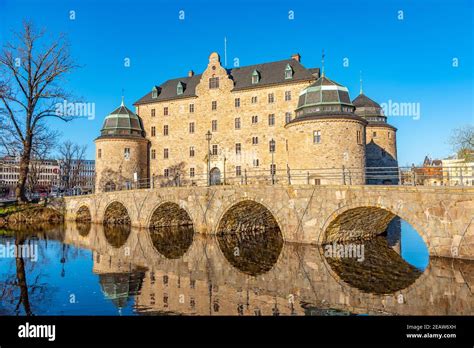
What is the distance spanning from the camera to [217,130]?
4481 centimetres

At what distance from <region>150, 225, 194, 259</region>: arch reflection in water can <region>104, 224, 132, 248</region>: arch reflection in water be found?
1.79 meters

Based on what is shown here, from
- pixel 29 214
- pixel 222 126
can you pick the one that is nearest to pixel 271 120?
pixel 222 126

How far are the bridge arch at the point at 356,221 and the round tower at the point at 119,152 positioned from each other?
28.9m

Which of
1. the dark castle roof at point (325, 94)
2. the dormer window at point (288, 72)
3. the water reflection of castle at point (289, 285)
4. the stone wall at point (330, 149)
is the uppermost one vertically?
the dormer window at point (288, 72)

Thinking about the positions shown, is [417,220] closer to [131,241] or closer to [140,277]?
[140,277]

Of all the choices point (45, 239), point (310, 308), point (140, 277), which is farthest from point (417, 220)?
point (45, 239)

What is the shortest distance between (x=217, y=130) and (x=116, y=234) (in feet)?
70.8

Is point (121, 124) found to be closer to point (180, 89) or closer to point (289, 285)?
point (180, 89)

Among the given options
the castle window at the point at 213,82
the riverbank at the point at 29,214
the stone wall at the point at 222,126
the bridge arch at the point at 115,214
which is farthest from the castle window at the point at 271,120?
the riverbank at the point at 29,214

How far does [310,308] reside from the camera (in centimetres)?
1000

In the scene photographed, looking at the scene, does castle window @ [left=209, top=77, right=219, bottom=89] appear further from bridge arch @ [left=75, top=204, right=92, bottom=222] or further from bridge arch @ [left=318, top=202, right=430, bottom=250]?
bridge arch @ [left=318, top=202, right=430, bottom=250]

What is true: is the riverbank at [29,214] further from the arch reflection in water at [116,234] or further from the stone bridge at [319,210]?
the stone bridge at [319,210]

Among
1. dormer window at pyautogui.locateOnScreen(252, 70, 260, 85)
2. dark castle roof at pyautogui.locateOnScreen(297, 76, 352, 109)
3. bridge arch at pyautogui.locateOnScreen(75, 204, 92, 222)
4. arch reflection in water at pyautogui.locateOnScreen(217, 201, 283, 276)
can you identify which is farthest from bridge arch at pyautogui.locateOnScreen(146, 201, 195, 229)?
dormer window at pyautogui.locateOnScreen(252, 70, 260, 85)

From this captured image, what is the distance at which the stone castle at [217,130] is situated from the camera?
136 feet
